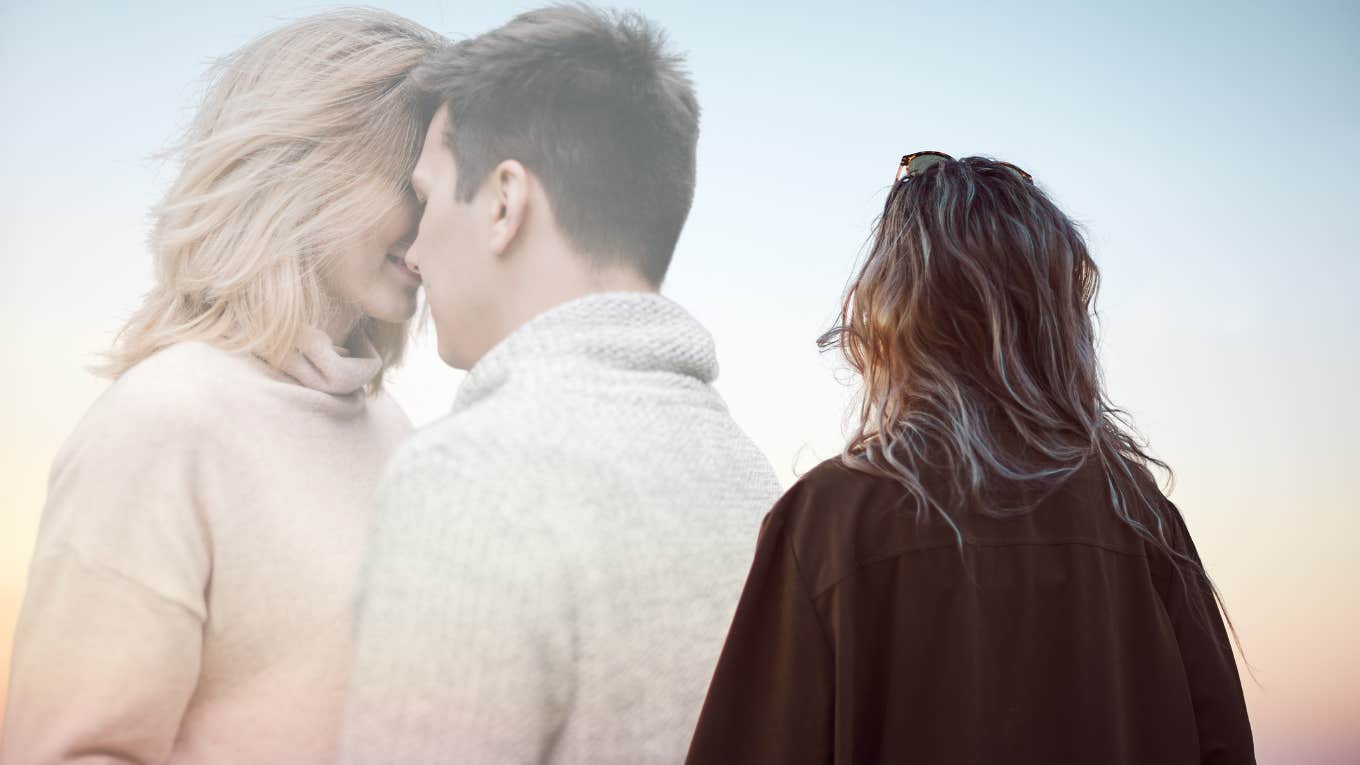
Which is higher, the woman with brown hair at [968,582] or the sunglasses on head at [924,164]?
the sunglasses on head at [924,164]

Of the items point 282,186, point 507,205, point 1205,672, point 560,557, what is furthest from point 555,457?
point 1205,672

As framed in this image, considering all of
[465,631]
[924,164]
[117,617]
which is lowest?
[117,617]

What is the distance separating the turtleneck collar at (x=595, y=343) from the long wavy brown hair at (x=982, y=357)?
0.40 metres

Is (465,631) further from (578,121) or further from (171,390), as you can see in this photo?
(578,121)

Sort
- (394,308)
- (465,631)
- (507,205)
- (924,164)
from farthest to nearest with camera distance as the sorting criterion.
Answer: (394,308), (507,205), (465,631), (924,164)

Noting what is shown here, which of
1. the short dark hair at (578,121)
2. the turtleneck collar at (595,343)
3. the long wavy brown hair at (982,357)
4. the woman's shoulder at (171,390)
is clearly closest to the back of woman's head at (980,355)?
the long wavy brown hair at (982,357)

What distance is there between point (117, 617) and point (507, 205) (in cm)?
75

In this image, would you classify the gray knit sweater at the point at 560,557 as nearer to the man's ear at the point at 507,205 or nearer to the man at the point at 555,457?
the man at the point at 555,457

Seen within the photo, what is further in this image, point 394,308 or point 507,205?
point 394,308

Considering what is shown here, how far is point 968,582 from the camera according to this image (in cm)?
99

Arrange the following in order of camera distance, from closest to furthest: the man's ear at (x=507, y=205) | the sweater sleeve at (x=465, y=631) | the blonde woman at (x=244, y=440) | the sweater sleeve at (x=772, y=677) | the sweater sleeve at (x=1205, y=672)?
the sweater sleeve at (x=772, y=677) → the sweater sleeve at (x=1205, y=672) → the sweater sleeve at (x=465, y=631) → the blonde woman at (x=244, y=440) → the man's ear at (x=507, y=205)

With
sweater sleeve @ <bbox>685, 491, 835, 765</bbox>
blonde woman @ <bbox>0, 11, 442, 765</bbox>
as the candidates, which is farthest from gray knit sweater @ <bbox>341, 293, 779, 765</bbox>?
sweater sleeve @ <bbox>685, 491, 835, 765</bbox>

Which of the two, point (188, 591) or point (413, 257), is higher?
point (413, 257)

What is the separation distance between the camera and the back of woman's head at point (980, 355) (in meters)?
1.01
